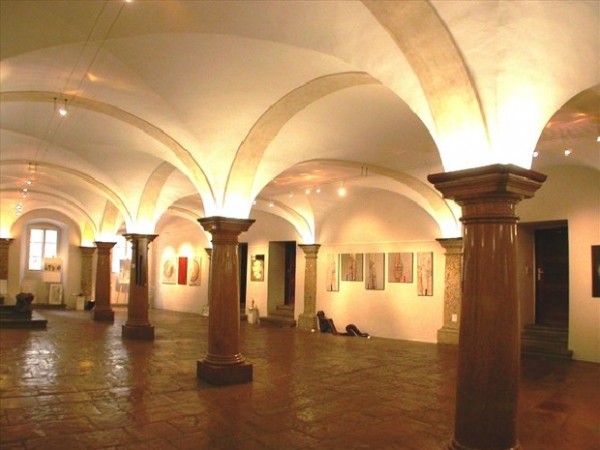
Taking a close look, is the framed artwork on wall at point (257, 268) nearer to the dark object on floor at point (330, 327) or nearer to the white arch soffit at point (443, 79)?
the dark object on floor at point (330, 327)

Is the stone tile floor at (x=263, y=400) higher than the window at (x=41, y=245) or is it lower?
lower

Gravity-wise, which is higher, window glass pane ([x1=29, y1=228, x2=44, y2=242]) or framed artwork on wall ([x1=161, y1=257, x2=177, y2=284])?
window glass pane ([x1=29, y1=228, x2=44, y2=242])

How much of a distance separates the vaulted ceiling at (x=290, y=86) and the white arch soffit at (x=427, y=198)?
786 millimetres

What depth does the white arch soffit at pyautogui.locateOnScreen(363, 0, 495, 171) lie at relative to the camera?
3.96m

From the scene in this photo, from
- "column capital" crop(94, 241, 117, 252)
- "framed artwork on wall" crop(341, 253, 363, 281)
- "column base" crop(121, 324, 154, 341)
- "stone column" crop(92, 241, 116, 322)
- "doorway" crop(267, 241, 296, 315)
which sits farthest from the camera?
"doorway" crop(267, 241, 296, 315)

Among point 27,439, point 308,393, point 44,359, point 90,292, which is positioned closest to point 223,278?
point 308,393

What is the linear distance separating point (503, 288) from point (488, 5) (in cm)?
213

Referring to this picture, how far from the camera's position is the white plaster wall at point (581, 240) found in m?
10.5

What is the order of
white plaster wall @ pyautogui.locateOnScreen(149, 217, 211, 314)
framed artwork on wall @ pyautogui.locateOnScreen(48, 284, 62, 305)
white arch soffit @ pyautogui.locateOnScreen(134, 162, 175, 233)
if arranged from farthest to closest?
framed artwork on wall @ pyautogui.locateOnScreen(48, 284, 62, 305) < white plaster wall @ pyautogui.locateOnScreen(149, 217, 211, 314) < white arch soffit @ pyautogui.locateOnScreen(134, 162, 175, 233)

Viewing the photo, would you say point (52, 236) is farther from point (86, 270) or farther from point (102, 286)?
point (102, 286)

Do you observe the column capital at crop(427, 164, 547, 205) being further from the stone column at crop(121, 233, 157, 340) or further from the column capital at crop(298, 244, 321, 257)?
the column capital at crop(298, 244, 321, 257)

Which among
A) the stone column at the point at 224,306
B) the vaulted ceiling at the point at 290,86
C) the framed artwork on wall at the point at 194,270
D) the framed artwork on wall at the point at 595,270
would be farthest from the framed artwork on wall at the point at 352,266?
the framed artwork on wall at the point at 194,270

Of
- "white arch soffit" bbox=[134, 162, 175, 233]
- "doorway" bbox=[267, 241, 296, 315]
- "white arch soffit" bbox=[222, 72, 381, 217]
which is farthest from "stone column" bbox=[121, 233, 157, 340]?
"doorway" bbox=[267, 241, 296, 315]

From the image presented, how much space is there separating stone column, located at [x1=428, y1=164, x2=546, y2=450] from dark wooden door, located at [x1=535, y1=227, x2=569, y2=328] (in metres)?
9.18
